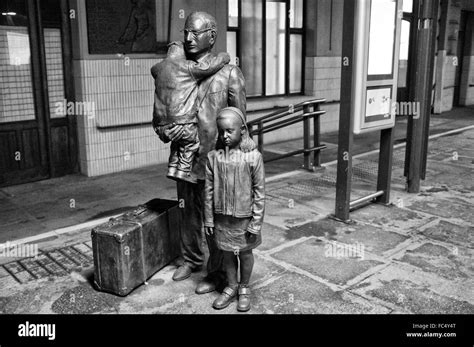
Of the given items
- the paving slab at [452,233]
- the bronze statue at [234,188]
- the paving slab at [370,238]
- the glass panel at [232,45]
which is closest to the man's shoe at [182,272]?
the bronze statue at [234,188]

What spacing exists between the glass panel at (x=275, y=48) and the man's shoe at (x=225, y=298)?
735cm

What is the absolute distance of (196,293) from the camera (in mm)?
3775

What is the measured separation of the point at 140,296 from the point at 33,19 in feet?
16.1

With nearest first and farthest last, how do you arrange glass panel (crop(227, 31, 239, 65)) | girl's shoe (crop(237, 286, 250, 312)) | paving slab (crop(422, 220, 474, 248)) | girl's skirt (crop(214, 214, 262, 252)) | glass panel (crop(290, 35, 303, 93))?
girl's skirt (crop(214, 214, 262, 252)), girl's shoe (crop(237, 286, 250, 312)), paving slab (crop(422, 220, 474, 248)), glass panel (crop(227, 31, 239, 65)), glass panel (crop(290, 35, 303, 93))

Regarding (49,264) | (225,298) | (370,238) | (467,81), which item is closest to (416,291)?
(370,238)

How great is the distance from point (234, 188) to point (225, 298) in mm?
849

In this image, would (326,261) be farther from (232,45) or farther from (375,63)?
(232,45)

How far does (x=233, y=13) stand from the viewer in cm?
938

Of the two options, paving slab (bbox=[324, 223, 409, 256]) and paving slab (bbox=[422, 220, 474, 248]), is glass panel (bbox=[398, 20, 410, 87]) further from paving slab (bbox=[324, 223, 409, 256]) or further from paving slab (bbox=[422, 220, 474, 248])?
paving slab (bbox=[324, 223, 409, 256])

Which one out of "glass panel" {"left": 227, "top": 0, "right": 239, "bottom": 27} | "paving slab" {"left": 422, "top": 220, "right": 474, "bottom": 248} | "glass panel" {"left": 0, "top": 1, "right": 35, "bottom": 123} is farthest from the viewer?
"glass panel" {"left": 227, "top": 0, "right": 239, "bottom": 27}

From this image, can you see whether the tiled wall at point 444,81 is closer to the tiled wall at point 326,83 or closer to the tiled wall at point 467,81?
the tiled wall at point 467,81

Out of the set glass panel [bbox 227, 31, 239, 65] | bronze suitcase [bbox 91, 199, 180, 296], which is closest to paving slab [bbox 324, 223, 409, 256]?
bronze suitcase [bbox 91, 199, 180, 296]

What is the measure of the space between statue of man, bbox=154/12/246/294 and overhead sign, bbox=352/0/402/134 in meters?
1.94

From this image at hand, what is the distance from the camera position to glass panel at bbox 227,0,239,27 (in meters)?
9.28
